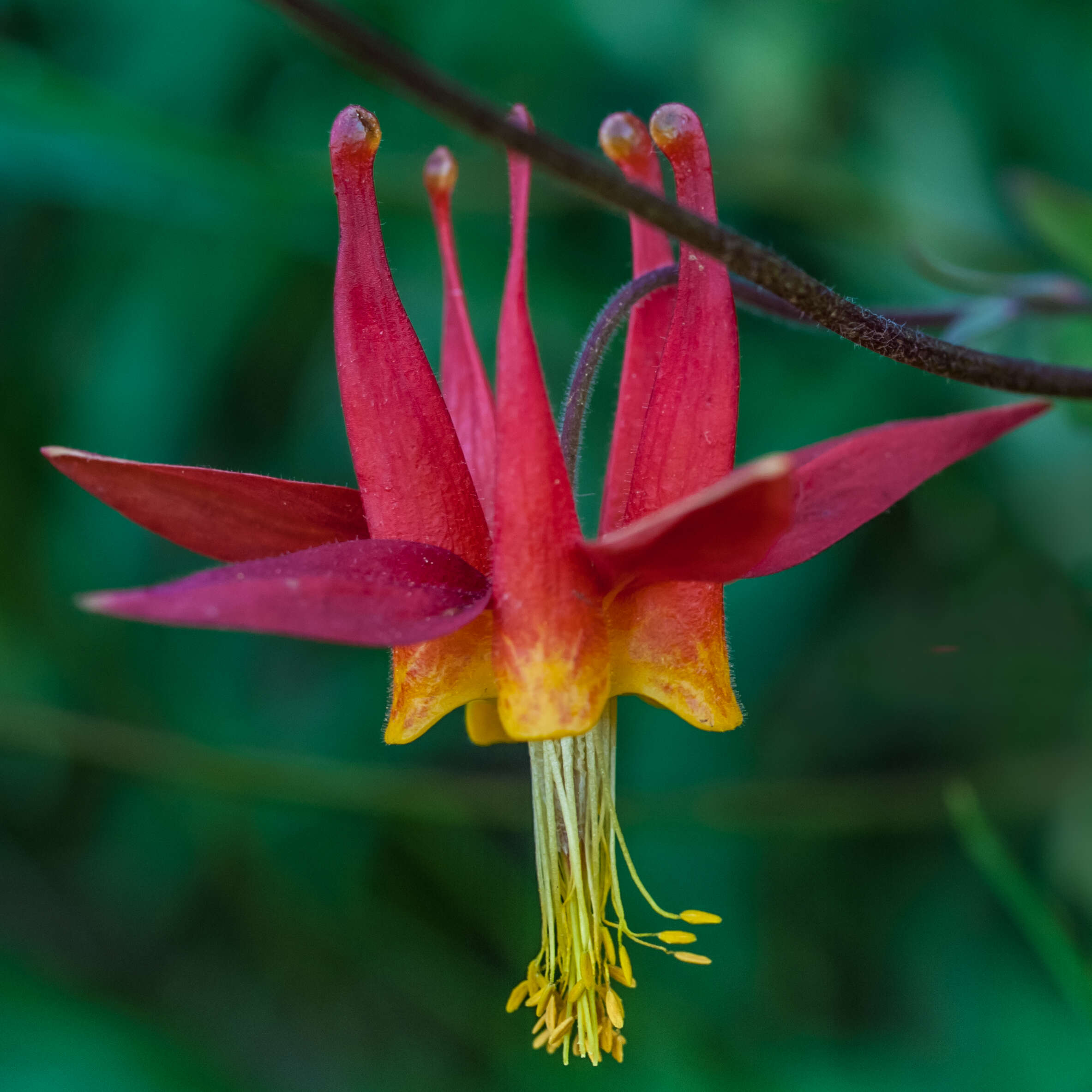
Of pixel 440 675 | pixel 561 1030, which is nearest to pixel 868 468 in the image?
pixel 440 675

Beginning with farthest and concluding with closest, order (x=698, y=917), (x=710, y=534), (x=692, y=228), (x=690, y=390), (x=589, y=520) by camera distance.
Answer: (x=589, y=520) → (x=698, y=917) → (x=690, y=390) → (x=710, y=534) → (x=692, y=228)

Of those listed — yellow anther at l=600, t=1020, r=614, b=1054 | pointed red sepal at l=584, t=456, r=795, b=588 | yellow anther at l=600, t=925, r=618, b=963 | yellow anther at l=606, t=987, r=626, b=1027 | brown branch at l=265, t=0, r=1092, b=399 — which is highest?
brown branch at l=265, t=0, r=1092, b=399

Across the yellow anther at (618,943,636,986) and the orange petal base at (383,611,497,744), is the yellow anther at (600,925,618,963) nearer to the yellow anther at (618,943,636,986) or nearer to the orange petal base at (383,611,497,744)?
the yellow anther at (618,943,636,986)

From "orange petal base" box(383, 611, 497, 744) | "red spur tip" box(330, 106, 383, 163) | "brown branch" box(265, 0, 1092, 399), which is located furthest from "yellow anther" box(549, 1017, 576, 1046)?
"red spur tip" box(330, 106, 383, 163)

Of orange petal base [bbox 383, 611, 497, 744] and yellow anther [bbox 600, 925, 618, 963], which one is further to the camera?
yellow anther [bbox 600, 925, 618, 963]

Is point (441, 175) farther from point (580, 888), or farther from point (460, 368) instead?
point (580, 888)

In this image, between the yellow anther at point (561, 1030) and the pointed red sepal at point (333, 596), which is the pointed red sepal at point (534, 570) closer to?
the pointed red sepal at point (333, 596)

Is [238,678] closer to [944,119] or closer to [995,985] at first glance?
[995,985]
